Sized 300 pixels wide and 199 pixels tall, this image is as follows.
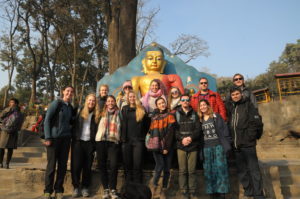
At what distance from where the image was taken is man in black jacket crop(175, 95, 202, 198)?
11.4 feet

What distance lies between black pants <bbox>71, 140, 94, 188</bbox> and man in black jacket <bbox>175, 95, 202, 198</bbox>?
1.38 meters

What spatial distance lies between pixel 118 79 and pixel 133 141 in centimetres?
319

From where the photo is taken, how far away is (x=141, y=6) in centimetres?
2061

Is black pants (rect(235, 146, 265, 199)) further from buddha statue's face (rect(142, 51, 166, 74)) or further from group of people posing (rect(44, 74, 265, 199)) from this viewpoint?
buddha statue's face (rect(142, 51, 166, 74))

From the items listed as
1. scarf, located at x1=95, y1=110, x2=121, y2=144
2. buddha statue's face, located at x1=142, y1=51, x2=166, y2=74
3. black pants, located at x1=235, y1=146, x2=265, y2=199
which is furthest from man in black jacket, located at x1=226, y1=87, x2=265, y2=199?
buddha statue's face, located at x1=142, y1=51, x2=166, y2=74

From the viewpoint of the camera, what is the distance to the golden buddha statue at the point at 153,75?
6.04 metres

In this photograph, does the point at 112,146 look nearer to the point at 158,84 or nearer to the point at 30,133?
the point at 158,84

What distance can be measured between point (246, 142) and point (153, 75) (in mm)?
3166

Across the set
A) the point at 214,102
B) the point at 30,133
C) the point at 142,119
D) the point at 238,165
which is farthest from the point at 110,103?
the point at 30,133

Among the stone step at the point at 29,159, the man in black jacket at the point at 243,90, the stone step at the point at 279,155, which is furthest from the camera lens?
the stone step at the point at 279,155

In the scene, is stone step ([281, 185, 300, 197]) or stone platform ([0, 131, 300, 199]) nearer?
stone platform ([0, 131, 300, 199])

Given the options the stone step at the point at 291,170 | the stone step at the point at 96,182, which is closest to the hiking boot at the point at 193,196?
the stone step at the point at 96,182

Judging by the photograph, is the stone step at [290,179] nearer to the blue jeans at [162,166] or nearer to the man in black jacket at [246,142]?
the man in black jacket at [246,142]

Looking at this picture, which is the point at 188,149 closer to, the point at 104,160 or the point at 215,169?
the point at 215,169
